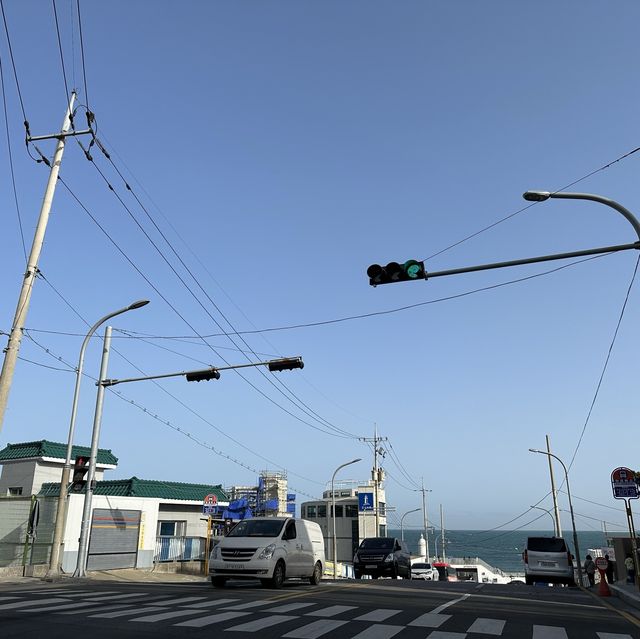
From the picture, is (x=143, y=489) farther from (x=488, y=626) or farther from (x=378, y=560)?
(x=488, y=626)

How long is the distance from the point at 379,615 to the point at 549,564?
16.3m

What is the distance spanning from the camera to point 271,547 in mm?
14742

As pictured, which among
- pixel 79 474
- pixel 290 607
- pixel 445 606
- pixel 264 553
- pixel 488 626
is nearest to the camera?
pixel 488 626

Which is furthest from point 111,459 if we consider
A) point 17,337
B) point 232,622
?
point 232,622

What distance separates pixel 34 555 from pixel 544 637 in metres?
19.6

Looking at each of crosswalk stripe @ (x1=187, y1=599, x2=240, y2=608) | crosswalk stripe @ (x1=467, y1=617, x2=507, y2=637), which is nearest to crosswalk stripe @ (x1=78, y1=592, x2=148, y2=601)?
crosswalk stripe @ (x1=187, y1=599, x2=240, y2=608)

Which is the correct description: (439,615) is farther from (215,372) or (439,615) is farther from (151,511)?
(151,511)

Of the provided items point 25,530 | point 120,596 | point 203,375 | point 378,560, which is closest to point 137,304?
point 203,375

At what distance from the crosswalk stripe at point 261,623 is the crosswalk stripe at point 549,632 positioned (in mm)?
3525

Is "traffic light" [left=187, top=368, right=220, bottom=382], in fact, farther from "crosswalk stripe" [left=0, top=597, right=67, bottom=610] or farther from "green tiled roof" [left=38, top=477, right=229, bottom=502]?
"green tiled roof" [left=38, top=477, right=229, bottom=502]

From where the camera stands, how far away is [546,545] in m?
23.9

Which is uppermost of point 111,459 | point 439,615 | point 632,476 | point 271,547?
point 111,459

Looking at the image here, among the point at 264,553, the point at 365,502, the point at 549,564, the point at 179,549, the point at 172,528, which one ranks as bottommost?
the point at 549,564

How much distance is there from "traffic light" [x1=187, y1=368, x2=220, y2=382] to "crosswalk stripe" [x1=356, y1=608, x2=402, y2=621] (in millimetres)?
12128
